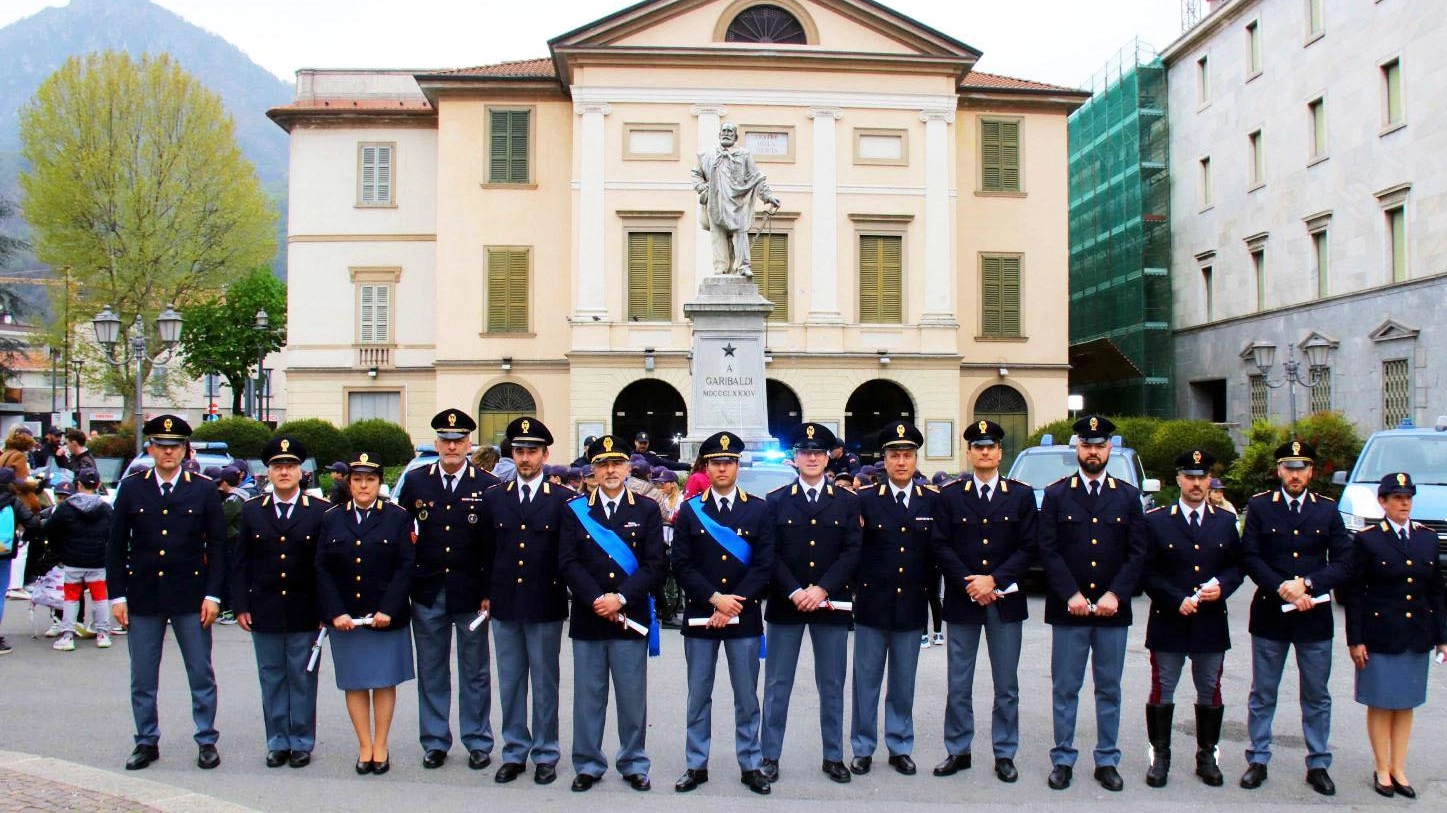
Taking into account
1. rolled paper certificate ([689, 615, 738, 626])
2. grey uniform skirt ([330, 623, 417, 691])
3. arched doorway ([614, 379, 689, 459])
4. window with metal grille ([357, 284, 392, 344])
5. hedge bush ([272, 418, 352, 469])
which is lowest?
grey uniform skirt ([330, 623, 417, 691])

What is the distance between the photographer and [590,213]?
35.8 m

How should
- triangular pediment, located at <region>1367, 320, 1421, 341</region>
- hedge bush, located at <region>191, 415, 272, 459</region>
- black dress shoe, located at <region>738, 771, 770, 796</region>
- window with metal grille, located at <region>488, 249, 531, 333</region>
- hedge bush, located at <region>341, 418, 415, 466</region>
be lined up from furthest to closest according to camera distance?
window with metal grille, located at <region>488, 249, 531, 333</region> → hedge bush, located at <region>341, 418, 415, 466</region> → hedge bush, located at <region>191, 415, 272, 459</region> → triangular pediment, located at <region>1367, 320, 1421, 341</region> → black dress shoe, located at <region>738, 771, 770, 796</region>

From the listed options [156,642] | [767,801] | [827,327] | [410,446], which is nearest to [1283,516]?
[767,801]

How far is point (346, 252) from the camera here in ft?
131

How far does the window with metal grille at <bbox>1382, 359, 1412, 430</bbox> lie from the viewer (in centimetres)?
3019

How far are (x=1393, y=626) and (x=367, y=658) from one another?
5.88m

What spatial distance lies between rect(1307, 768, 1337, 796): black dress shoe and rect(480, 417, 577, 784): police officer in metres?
4.30

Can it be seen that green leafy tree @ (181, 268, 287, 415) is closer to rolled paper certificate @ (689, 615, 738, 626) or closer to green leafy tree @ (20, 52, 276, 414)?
green leafy tree @ (20, 52, 276, 414)

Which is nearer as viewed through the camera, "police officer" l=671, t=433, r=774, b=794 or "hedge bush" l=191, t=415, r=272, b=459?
"police officer" l=671, t=433, r=774, b=794

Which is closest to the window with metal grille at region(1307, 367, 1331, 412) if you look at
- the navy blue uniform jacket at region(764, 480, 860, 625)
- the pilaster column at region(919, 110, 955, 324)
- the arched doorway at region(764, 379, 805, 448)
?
the pilaster column at region(919, 110, 955, 324)

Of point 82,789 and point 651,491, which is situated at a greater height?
point 651,491

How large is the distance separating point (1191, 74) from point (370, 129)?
26053 mm

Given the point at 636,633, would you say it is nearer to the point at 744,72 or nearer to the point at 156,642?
the point at 156,642

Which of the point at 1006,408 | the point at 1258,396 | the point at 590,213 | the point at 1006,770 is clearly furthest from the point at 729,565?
the point at 1258,396
